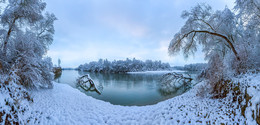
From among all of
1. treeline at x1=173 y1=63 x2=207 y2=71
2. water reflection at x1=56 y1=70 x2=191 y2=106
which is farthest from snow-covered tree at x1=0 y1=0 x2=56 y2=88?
treeline at x1=173 y1=63 x2=207 y2=71

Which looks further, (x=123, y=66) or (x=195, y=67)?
(x=123, y=66)

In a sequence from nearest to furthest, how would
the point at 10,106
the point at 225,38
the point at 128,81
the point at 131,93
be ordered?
the point at 10,106 < the point at 225,38 < the point at 131,93 < the point at 128,81

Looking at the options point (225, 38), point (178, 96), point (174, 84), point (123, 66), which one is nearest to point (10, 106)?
point (178, 96)

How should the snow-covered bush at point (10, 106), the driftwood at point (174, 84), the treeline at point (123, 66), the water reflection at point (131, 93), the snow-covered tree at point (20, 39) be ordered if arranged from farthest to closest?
the treeline at point (123, 66)
the driftwood at point (174, 84)
the water reflection at point (131, 93)
the snow-covered tree at point (20, 39)
the snow-covered bush at point (10, 106)

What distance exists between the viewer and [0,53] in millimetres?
7535

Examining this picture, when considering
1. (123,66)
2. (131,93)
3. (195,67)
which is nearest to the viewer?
(131,93)

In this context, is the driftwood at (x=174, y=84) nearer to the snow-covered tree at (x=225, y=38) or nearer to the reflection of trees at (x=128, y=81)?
the reflection of trees at (x=128, y=81)

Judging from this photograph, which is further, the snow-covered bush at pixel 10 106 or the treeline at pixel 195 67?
the treeline at pixel 195 67

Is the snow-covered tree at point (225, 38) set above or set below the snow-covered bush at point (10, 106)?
above

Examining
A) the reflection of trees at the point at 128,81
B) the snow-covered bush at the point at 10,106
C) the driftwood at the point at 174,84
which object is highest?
the snow-covered bush at the point at 10,106

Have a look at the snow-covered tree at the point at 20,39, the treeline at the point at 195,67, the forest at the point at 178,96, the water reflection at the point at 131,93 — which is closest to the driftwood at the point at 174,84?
the water reflection at the point at 131,93

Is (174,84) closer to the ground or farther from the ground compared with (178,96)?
closer to the ground

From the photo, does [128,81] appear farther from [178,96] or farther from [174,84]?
[178,96]

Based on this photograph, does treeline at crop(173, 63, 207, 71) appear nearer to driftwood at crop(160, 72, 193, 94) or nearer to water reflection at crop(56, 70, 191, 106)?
driftwood at crop(160, 72, 193, 94)
